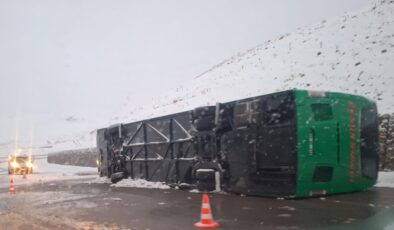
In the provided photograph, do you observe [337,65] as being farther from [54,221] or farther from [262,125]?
[54,221]

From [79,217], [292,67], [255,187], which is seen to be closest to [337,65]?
[292,67]

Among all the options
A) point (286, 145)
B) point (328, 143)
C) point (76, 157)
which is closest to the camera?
point (286, 145)

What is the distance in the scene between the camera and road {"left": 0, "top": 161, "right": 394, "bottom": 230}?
27.5ft

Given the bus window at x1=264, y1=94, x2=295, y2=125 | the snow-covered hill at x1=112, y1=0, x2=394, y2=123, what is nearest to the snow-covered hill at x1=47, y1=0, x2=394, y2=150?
the snow-covered hill at x1=112, y1=0, x2=394, y2=123

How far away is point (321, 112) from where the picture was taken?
11.0 m

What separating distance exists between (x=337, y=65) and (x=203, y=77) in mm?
19774

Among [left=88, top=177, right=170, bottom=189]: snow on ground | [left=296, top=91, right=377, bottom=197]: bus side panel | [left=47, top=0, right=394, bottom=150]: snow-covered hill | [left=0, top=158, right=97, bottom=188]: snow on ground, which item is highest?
[left=47, top=0, right=394, bottom=150]: snow-covered hill

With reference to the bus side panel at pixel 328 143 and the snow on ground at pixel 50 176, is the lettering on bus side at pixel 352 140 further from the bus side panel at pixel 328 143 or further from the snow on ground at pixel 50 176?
the snow on ground at pixel 50 176

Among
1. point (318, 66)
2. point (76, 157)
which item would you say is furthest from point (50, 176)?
point (318, 66)

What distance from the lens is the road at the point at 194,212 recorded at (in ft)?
27.5

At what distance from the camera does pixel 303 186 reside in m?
10.7

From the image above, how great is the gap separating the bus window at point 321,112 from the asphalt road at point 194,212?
6.20 ft

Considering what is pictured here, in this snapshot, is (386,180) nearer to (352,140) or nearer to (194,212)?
(352,140)

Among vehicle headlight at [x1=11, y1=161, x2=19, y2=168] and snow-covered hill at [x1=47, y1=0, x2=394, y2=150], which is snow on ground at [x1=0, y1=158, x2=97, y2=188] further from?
snow-covered hill at [x1=47, y1=0, x2=394, y2=150]
